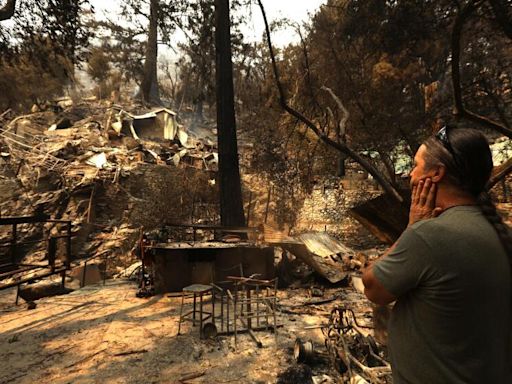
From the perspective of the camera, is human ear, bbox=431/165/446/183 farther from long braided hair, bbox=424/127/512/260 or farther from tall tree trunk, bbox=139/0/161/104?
tall tree trunk, bbox=139/0/161/104

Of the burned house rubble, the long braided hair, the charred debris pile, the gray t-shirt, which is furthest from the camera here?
the charred debris pile

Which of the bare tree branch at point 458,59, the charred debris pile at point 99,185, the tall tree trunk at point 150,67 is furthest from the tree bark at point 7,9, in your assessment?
the tall tree trunk at point 150,67

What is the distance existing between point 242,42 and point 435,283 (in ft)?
44.8

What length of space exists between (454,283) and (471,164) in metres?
0.51

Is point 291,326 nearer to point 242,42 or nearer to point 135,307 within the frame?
point 135,307

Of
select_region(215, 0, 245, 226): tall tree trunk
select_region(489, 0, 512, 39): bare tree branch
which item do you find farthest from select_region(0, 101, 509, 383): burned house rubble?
select_region(489, 0, 512, 39): bare tree branch

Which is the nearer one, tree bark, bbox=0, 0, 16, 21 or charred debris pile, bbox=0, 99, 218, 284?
tree bark, bbox=0, 0, 16, 21

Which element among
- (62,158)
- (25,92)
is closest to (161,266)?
(62,158)

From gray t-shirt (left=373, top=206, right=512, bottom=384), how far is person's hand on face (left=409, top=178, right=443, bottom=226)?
12 cm

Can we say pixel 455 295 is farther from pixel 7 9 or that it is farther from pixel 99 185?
pixel 99 185

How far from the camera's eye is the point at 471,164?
131cm

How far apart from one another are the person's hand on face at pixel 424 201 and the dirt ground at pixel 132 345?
13.5ft

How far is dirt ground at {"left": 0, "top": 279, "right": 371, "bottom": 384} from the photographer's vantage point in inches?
191

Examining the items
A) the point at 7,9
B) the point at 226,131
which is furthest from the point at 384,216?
the point at 7,9
